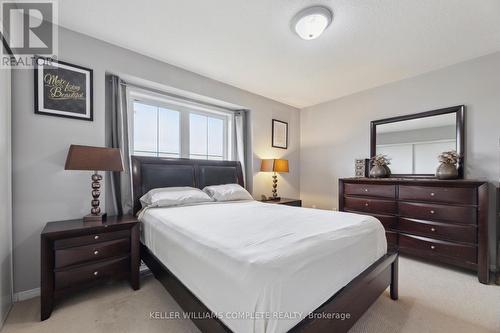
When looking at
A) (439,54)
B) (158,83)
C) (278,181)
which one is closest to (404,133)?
(439,54)

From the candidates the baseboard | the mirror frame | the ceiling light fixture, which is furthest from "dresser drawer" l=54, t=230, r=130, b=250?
the mirror frame

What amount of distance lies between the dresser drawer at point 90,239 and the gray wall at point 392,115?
3618 millimetres

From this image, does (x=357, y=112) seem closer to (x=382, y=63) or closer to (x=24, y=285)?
(x=382, y=63)

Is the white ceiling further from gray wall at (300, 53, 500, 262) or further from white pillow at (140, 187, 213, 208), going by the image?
white pillow at (140, 187, 213, 208)

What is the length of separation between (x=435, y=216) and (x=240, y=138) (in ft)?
9.94

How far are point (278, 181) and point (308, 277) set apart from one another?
3.28m

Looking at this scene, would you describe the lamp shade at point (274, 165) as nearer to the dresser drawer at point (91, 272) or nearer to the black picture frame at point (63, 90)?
the dresser drawer at point (91, 272)

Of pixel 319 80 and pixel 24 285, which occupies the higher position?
pixel 319 80

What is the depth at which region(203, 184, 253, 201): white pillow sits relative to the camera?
3041 mm

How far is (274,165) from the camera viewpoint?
3916mm

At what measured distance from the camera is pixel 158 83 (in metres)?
2.83

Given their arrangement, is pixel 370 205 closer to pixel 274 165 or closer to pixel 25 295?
pixel 274 165

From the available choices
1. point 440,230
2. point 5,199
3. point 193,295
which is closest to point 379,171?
point 440,230

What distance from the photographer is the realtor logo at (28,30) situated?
1808 millimetres
